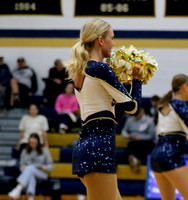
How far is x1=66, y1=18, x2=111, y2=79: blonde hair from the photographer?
268 centimetres

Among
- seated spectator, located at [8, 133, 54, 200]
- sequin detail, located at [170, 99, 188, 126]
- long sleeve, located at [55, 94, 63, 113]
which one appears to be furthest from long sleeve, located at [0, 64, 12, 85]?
sequin detail, located at [170, 99, 188, 126]

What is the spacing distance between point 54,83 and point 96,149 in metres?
7.00

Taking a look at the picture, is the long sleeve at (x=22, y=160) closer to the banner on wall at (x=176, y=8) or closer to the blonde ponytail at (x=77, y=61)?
the banner on wall at (x=176, y=8)

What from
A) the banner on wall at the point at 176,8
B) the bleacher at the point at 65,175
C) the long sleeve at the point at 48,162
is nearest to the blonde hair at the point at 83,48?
the bleacher at the point at 65,175

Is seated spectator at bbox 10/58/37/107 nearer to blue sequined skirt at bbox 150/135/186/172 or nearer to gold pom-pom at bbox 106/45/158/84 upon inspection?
blue sequined skirt at bbox 150/135/186/172

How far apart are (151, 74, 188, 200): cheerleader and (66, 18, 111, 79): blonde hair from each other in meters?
1.47

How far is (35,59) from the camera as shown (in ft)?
33.4

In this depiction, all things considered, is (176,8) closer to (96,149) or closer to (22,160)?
Answer: (22,160)

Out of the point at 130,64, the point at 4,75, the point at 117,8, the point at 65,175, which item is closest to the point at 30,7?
the point at 4,75

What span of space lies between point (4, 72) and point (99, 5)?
233 cm

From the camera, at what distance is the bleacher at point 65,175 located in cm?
805

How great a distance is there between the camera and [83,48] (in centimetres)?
269

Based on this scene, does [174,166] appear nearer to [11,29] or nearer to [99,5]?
[99,5]

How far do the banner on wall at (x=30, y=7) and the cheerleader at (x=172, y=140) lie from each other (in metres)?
5.87
